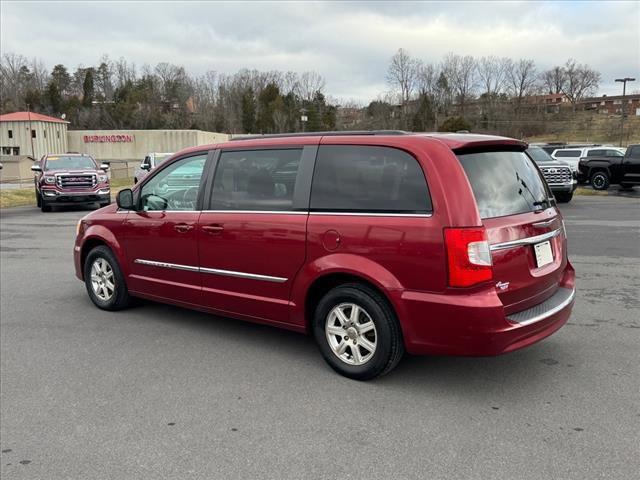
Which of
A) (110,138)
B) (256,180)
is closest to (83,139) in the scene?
(110,138)

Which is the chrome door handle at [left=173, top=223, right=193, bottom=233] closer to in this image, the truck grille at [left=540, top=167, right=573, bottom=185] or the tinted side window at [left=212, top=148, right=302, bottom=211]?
the tinted side window at [left=212, top=148, right=302, bottom=211]

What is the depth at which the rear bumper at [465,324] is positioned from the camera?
3.53 meters

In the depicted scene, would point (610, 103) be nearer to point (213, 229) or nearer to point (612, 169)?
point (612, 169)

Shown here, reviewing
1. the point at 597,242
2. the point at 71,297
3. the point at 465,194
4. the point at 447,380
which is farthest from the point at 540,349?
the point at 597,242

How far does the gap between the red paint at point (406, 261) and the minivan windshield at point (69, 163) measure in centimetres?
1568

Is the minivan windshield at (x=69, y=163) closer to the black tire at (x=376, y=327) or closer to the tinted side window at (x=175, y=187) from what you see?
the tinted side window at (x=175, y=187)

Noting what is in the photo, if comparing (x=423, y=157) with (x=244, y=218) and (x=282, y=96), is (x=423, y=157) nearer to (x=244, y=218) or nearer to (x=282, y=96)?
(x=244, y=218)

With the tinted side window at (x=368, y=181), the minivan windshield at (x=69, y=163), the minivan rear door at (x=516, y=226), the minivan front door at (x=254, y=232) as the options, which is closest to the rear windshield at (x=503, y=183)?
the minivan rear door at (x=516, y=226)

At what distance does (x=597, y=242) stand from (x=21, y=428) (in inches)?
379

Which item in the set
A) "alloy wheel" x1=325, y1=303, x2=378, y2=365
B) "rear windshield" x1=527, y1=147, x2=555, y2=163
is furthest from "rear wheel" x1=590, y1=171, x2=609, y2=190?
"alloy wheel" x1=325, y1=303, x2=378, y2=365

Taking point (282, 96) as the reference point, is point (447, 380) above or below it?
below

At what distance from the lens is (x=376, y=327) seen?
3.90m

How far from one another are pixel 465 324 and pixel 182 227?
107 inches

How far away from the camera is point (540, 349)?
4.67 metres
